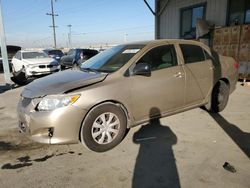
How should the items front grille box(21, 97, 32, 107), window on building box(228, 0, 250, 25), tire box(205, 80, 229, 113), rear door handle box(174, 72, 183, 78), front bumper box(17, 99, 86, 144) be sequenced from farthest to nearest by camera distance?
1. window on building box(228, 0, 250, 25)
2. tire box(205, 80, 229, 113)
3. rear door handle box(174, 72, 183, 78)
4. front grille box(21, 97, 32, 107)
5. front bumper box(17, 99, 86, 144)

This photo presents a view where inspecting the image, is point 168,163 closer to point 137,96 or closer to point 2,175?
point 137,96

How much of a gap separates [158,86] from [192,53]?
1224mm

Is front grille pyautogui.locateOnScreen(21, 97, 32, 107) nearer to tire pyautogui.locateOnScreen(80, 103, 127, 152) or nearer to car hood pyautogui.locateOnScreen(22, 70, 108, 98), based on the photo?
car hood pyautogui.locateOnScreen(22, 70, 108, 98)

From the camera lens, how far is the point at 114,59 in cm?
401

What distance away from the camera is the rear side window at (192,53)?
13.9 feet

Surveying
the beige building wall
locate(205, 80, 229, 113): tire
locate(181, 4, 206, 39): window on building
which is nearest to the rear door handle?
locate(205, 80, 229, 113): tire

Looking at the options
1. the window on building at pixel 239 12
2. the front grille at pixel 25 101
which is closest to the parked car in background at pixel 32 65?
the front grille at pixel 25 101

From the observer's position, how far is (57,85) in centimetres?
328

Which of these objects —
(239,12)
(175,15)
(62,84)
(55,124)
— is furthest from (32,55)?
(239,12)

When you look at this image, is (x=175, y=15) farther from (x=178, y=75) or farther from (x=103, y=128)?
(x=103, y=128)

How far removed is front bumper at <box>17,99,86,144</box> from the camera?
2.98 m

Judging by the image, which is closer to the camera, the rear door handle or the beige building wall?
the rear door handle

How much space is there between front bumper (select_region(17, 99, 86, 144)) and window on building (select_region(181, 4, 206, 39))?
10.4m

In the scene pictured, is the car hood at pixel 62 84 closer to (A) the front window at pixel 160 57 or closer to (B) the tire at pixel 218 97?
(A) the front window at pixel 160 57
